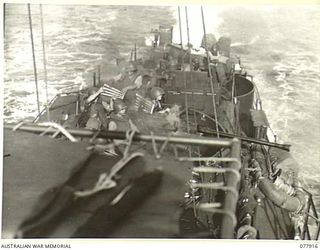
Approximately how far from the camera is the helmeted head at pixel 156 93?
204 inches

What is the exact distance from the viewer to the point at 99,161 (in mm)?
1812

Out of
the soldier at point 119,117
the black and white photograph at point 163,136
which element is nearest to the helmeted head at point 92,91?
the black and white photograph at point 163,136

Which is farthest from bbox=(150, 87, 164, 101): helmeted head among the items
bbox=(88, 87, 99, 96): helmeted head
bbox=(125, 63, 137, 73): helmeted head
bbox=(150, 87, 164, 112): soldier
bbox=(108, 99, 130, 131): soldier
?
bbox=(125, 63, 137, 73): helmeted head

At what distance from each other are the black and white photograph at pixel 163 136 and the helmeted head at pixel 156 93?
0.05 feet

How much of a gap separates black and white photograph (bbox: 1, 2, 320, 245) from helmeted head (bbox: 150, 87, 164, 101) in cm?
2

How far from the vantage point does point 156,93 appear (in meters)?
5.20

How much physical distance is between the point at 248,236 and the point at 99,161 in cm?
150

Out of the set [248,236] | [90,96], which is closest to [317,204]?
[90,96]

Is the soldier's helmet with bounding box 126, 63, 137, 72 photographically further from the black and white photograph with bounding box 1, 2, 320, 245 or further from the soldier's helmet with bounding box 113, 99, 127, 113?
the soldier's helmet with bounding box 113, 99, 127, 113

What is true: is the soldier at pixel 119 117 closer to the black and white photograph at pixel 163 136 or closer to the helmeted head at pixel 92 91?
the black and white photograph at pixel 163 136

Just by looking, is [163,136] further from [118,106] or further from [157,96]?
[157,96]

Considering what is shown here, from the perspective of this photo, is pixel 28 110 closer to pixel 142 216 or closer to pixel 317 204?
pixel 317 204

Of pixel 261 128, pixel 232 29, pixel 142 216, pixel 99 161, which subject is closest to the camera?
pixel 142 216

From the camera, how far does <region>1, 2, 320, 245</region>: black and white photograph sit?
1.62 meters
